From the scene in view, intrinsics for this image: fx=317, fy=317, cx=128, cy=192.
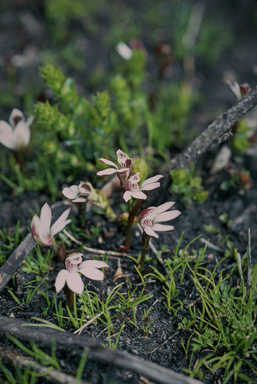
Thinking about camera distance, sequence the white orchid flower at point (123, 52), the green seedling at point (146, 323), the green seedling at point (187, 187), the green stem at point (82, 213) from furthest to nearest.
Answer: the white orchid flower at point (123, 52), the green seedling at point (187, 187), the green stem at point (82, 213), the green seedling at point (146, 323)

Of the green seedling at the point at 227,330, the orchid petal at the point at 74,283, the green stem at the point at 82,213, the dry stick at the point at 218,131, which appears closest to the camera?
the orchid petal at the point at 74,283

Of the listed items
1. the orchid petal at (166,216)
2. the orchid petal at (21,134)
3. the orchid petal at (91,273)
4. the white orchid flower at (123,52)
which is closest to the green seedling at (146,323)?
the orchid petal at (91,273)

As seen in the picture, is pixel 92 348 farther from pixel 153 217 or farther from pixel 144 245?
pixel 153 217

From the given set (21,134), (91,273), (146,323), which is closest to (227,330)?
(146,323)

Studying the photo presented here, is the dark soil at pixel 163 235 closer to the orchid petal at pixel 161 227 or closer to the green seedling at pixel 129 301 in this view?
the green seedling at pixel 129 301

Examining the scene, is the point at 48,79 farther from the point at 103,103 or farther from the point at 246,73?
the point at 246,73

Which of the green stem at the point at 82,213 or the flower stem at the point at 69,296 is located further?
the green stem at the point at 82,213
